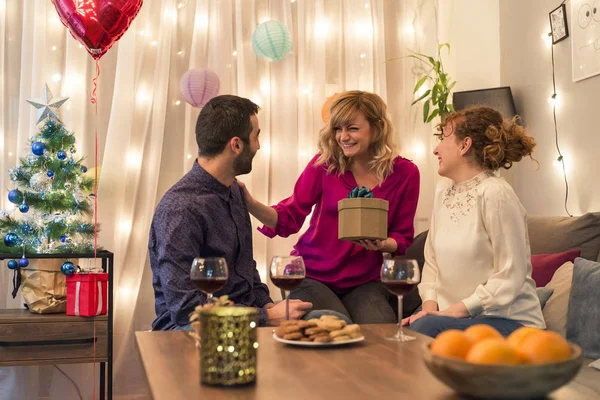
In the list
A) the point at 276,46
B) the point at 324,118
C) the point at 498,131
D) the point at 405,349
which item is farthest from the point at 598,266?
the point at 276,46

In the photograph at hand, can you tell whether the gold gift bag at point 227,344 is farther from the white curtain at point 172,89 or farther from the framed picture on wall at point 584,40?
the framed picture on wall at point 584,40

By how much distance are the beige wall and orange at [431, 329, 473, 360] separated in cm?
231

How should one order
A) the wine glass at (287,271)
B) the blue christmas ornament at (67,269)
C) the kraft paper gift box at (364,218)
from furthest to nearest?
the blue christmas ornament at (67,269), the kraft paper gift box at (364,218), the wine glass at (287,271)

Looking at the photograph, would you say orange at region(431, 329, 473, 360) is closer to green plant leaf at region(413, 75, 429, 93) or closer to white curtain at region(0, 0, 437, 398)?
white curtain at region(0, 0, 437, 398)

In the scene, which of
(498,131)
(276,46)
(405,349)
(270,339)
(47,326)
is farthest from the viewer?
(276,46)

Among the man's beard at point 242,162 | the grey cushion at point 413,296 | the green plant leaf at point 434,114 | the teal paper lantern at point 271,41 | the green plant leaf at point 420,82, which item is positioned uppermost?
the teal paper lantern at point 271,41

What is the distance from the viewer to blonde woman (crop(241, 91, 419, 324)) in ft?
9.15

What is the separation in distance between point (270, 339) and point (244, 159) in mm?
910

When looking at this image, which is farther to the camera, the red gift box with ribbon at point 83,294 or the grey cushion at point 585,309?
the red gift box with ribbon at point 83,294

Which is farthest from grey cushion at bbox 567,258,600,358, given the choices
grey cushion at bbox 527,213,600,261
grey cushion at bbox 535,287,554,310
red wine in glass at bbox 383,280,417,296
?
red wine in glass at bbox 383,280,417,296

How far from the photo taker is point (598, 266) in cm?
238

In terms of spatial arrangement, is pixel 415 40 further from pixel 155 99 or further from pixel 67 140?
pixel 67 140

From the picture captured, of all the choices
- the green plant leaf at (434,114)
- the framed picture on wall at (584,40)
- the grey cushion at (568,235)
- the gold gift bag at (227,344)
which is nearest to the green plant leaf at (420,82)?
the green plant leaf at (434,114)

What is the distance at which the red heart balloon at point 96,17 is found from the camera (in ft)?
8.59
